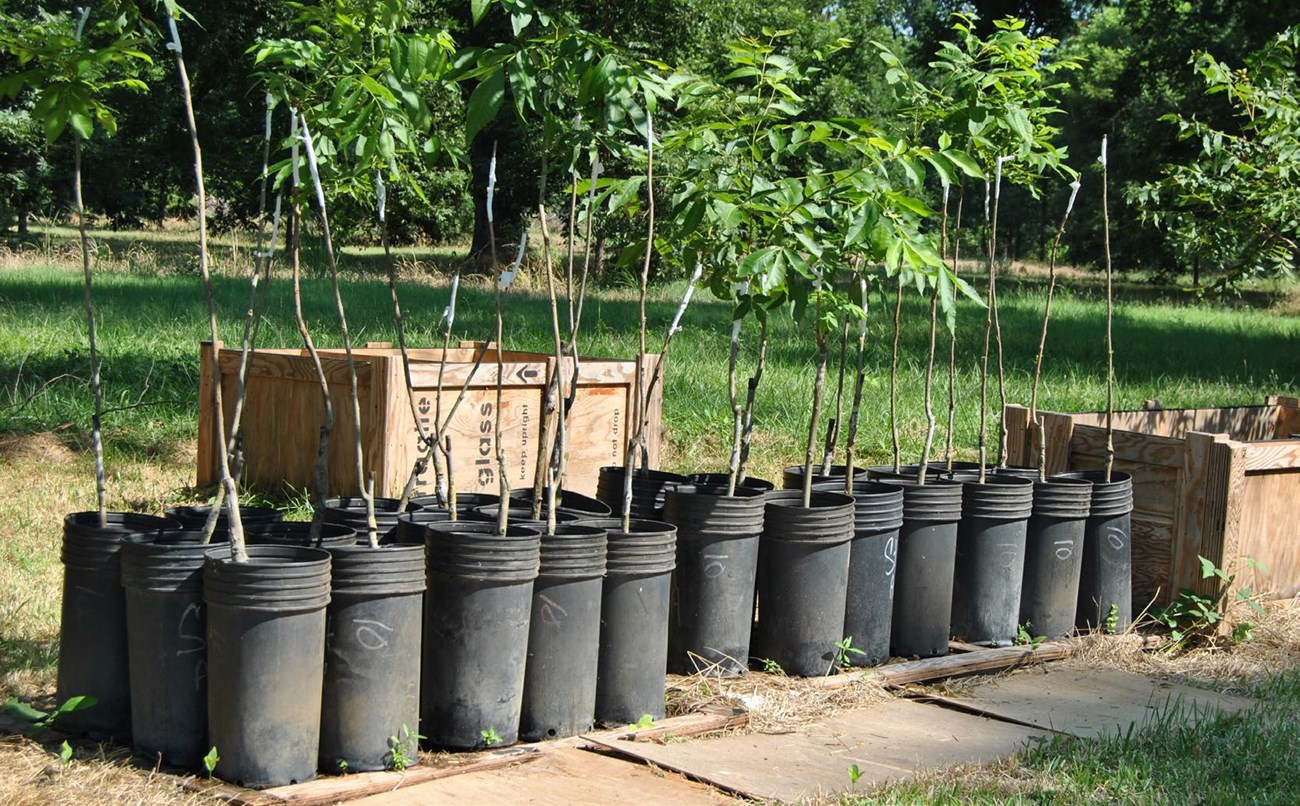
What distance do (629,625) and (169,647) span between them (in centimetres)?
154

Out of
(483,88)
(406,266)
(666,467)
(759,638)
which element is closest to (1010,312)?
(406,266)

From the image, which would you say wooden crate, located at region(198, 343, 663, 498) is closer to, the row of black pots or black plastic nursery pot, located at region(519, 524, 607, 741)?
black plastic nursery pot, located at region(519, 524, 607, 741)

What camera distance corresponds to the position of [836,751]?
4398mm

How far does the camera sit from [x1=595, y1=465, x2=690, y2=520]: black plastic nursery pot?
5.38 m

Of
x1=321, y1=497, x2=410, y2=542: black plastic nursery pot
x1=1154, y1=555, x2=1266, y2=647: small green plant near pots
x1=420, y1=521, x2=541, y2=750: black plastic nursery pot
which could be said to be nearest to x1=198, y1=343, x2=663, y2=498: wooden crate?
x1=321, y1=497, x2=410, y2=542: black plastic nursery pot

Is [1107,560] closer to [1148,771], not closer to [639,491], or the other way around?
[1148,771]

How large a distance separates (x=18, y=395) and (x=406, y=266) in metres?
14.3

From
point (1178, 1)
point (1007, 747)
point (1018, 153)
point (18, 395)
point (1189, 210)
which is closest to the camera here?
point (1007, 747)

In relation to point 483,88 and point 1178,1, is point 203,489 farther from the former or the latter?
point 1178,1

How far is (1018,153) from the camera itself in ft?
19.5

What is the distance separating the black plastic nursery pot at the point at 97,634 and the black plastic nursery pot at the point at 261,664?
1.54ft

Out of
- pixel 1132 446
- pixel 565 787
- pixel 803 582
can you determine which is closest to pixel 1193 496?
pixel 1132 446

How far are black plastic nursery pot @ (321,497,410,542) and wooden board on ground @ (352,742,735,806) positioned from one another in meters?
1.07

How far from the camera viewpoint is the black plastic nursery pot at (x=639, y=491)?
17.7 ft
